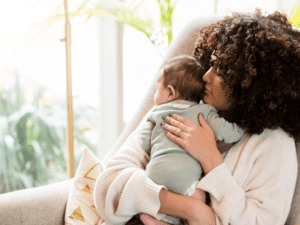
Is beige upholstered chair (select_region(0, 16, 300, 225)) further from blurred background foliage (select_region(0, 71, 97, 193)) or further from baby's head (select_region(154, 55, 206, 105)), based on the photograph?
blurred background foliage (select_region(0, 71, 97, 193))

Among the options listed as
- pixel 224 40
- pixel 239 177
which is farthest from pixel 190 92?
pixel 239 177

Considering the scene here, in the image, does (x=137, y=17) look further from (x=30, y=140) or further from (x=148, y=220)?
(x=148, y=220)

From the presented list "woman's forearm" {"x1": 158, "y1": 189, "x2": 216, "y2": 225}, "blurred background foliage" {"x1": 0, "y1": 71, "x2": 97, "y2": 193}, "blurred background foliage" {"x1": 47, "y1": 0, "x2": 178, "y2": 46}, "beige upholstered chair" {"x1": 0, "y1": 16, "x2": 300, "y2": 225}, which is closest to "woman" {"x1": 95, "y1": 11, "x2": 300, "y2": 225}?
"woman's forearm" {"x1": 158, "y1": 189, "x2": 216, "y2": 225}

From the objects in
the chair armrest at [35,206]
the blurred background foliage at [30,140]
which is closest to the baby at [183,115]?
the chair armrest at [35,206]

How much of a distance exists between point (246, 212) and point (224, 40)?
0.50 metres

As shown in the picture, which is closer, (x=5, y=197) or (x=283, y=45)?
→ (x=283, y=45)

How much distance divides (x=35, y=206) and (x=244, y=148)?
0.72 m

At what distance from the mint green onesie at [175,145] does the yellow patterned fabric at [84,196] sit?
27 cm

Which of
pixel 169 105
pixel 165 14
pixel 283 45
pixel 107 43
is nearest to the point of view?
pixel 283 45

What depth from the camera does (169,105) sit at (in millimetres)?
945

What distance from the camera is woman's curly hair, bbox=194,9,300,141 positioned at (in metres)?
0.79

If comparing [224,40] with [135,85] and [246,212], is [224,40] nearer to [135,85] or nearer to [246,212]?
[246,212]

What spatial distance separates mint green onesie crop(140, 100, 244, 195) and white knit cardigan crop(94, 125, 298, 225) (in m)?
0.03

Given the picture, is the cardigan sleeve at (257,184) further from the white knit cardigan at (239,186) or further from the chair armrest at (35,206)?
the chair armrest at (35,206)
